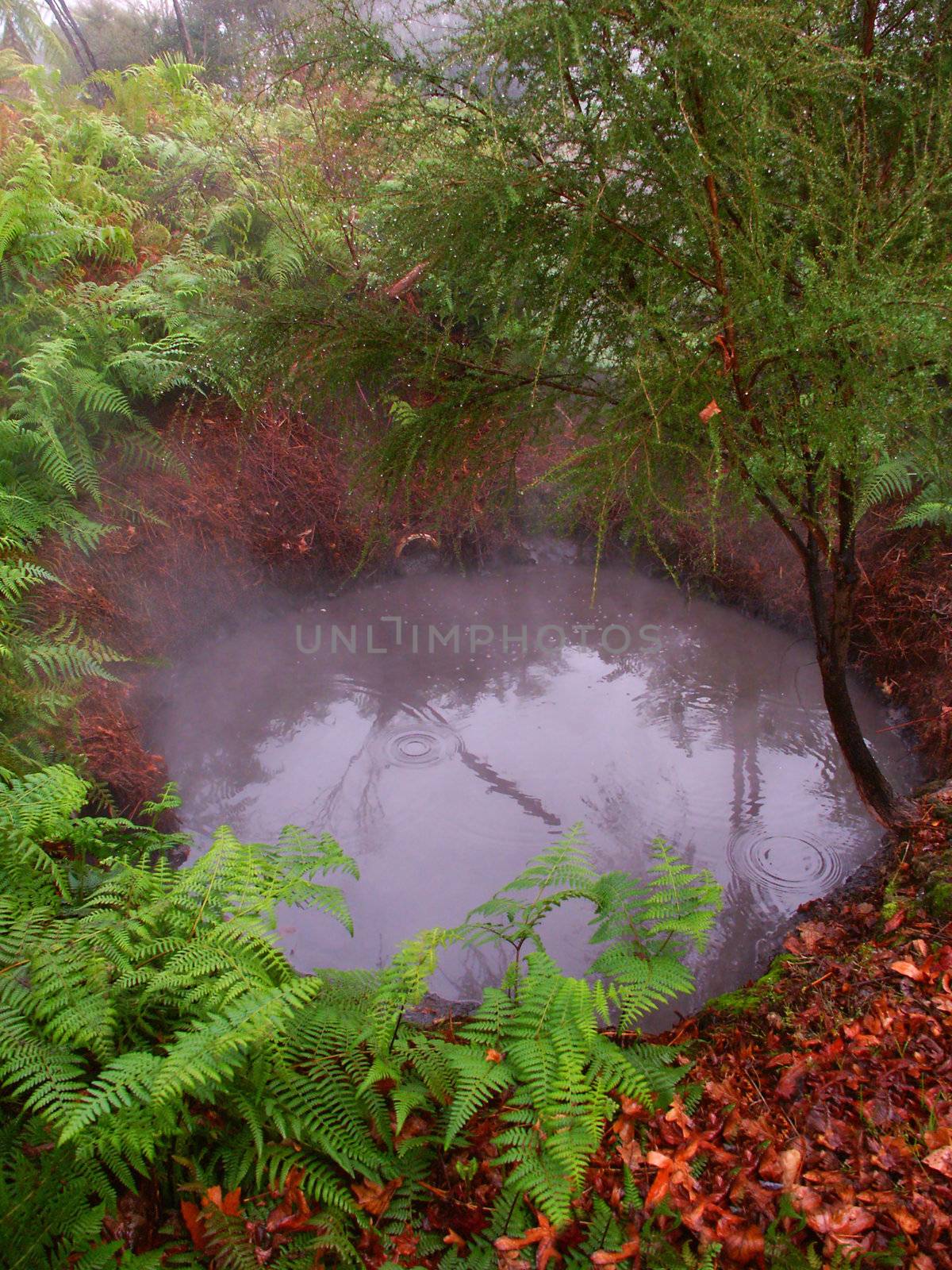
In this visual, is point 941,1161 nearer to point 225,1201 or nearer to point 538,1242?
point 538,1242

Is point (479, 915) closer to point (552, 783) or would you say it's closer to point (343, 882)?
point (343, 882)

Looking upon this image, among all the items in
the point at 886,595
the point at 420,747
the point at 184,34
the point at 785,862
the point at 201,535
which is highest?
the point at 184,34

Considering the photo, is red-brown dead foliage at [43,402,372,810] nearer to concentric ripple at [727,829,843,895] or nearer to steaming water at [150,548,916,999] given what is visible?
steaming water at [150,548,916,999]

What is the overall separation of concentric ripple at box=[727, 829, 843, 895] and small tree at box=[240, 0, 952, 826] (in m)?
1.37

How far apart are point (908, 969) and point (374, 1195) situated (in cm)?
159

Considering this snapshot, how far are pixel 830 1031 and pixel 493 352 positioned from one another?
2749 millimetres

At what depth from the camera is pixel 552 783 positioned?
3.93 meters

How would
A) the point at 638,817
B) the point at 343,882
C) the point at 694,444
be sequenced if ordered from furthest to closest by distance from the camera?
the point at 638,817 < the point at 343,882 < the point at 694,444

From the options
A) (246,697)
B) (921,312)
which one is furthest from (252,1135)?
(246,697)

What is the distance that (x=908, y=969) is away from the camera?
210 centimetres

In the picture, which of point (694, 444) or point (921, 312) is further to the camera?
point (694, 444)

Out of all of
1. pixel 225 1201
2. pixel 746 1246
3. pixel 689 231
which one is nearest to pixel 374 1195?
pixel 225 1201

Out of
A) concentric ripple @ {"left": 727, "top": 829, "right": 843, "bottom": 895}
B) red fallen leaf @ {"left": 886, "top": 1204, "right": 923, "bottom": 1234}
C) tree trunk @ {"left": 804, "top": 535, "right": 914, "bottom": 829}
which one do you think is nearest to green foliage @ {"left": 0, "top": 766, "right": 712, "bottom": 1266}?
red fallen leaf @ {"left": 886, "top": 1204, "right": 923, "bottom": 1234}

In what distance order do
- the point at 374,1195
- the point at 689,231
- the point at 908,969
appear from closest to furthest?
1. the point at 374,1195
2. the point at 908,969
3. the point at 689,231
